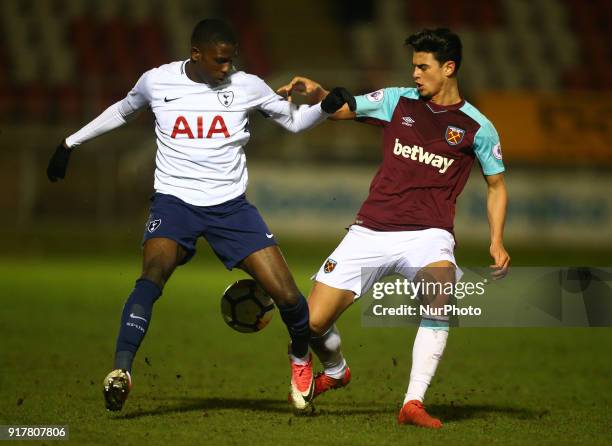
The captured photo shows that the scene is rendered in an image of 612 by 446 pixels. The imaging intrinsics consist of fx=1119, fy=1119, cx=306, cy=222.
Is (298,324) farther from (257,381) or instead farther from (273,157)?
(273,157)

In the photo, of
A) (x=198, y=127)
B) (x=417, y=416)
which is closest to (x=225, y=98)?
(x=198, y=127)

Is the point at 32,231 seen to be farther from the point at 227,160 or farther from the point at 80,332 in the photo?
the point at 227,160

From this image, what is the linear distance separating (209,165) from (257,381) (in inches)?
92.0

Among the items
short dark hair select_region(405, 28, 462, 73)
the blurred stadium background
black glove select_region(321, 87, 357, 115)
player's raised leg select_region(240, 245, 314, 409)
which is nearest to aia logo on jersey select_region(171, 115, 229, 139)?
black glove select_region(321, 87, 357, 115)

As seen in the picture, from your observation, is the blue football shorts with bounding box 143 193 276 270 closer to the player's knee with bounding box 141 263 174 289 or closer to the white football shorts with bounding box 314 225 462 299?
the player's knee with bounding box 141 263 174 289

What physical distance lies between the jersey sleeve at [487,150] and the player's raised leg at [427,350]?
2.15ft

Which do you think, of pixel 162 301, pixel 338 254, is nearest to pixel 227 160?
Answer: pixel 338 254

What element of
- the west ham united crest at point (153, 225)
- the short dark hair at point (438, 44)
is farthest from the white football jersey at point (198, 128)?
the short dark hair at point (438, 44)

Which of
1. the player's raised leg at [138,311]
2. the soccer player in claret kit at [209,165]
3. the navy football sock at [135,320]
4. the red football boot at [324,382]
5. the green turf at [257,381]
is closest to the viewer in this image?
the player's raised leg at [138,311]

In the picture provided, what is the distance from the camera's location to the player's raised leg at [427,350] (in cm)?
639

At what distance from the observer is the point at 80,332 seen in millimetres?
10805

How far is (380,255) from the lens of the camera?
669cm

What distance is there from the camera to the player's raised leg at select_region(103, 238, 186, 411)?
5.94 metres

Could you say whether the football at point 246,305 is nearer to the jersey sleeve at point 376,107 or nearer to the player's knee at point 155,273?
the player's knee at point 155,273
